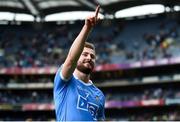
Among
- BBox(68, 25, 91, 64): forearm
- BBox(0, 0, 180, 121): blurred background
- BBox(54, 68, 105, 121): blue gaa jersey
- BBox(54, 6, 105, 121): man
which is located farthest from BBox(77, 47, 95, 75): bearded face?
BBox(0, 0, 180, 121): blurred background

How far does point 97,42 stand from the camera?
39.6 m

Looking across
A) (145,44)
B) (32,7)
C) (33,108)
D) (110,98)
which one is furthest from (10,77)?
(145,44)

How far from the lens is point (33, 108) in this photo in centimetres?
3672

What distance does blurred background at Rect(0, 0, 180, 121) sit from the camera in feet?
113

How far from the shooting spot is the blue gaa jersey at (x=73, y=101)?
4172 millimetres

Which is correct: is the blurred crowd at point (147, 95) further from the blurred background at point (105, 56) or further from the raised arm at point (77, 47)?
the raised arm at point (77, 47)

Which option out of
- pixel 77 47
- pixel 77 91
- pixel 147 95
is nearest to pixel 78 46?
pixel 77 47

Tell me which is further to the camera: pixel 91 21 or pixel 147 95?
pixel 147 95

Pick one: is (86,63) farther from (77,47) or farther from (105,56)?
(105,56)

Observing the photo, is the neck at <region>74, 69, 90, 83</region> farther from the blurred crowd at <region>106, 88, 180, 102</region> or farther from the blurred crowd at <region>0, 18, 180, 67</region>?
the blurred crowd at <region>0, 18, 180, 67</region>

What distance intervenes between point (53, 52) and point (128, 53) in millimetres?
7465

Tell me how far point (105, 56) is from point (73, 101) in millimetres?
33039

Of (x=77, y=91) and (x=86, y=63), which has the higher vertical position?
(x=86, y=63)

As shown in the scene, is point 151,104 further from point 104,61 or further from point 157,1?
point 157,1
